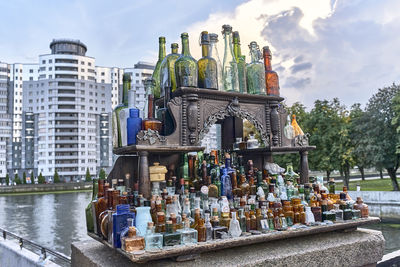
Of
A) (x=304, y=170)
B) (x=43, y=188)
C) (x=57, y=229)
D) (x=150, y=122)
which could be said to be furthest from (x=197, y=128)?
(x=43, y=188)

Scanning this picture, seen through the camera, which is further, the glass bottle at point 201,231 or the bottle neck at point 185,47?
the bottle neck at point 185,47

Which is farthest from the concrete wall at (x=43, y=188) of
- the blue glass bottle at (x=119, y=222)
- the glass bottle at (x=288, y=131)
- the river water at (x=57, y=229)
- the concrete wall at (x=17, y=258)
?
the blue glass bottle at (x=119, y=222)

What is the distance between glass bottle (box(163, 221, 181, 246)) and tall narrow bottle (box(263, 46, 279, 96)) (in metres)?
1.85

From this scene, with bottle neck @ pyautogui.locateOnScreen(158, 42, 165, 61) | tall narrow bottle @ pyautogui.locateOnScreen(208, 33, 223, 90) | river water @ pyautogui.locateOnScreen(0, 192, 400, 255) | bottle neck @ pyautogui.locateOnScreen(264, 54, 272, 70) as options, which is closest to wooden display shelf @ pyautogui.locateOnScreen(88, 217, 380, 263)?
tall narrow bottle @ pyautogui.locateOnScreen(208, 33, 223, 90)

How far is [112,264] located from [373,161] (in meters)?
21.3

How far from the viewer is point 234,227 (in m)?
2.29

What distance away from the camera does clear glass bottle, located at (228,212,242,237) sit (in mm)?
2275

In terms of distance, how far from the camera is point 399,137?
Result: 18.3m

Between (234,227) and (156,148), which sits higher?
(156,148)

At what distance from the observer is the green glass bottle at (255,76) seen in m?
3.23

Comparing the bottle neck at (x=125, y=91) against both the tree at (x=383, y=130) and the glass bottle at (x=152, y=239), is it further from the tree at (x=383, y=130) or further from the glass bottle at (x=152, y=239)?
the tree at (x=383, y=130)

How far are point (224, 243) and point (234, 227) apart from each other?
18 centimetres

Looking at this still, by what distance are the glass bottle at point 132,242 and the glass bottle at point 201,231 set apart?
39 cm

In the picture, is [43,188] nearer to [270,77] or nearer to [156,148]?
[270,77]
